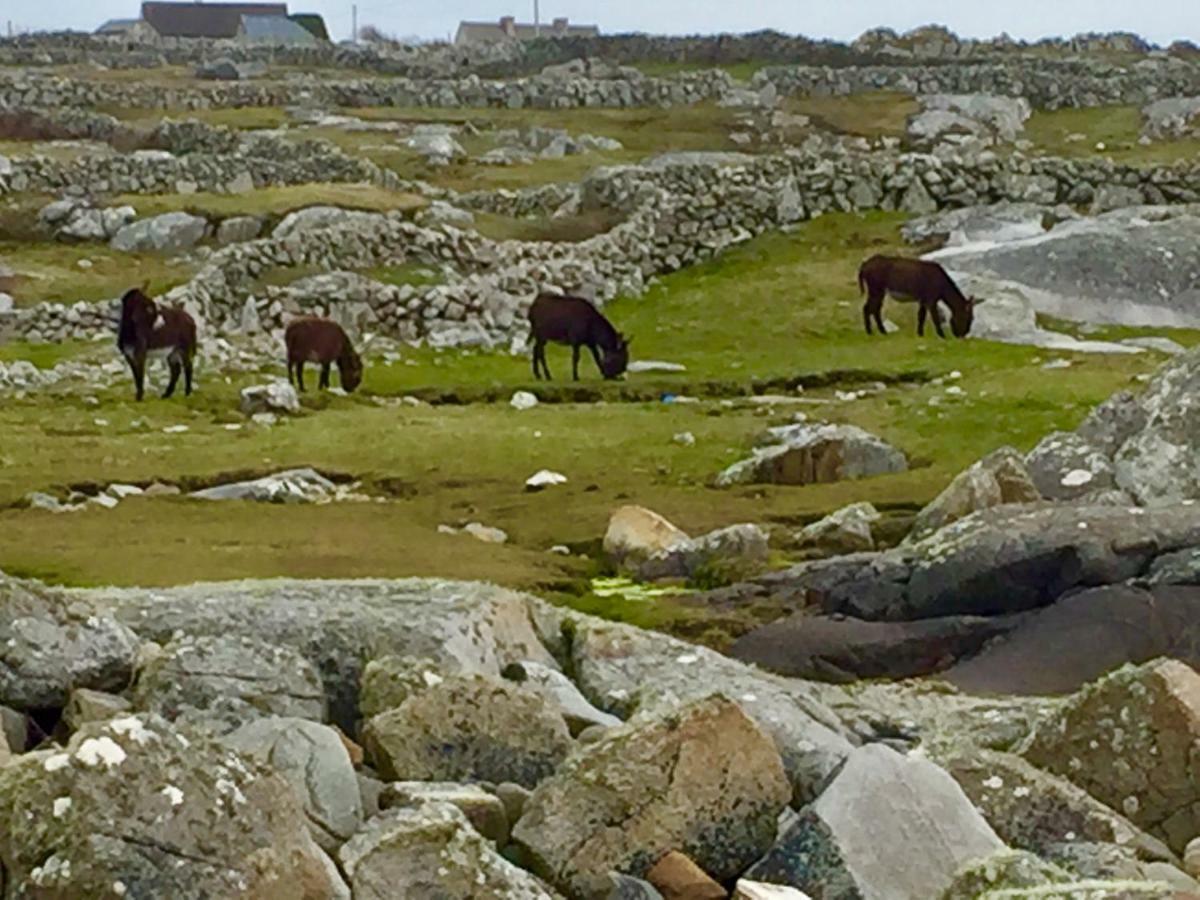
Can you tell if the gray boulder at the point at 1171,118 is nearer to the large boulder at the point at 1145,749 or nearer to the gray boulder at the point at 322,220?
the gray boulder at the point at 322,220

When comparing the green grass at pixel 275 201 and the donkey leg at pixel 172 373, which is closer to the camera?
the donkey leg at pixel 172 373

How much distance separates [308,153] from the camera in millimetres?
58000

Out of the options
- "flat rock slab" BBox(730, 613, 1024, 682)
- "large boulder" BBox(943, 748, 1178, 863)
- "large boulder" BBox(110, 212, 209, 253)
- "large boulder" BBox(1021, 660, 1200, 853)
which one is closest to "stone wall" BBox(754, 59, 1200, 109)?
"large boulder" BBox(110, 212, 209, 253)

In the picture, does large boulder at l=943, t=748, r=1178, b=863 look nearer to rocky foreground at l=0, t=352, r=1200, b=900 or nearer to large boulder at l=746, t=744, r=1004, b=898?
rocky foreground at l=0, t=352, r=1200, b=900

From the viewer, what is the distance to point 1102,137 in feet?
214

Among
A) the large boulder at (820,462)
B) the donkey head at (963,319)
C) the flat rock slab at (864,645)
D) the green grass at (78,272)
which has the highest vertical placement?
the flat rock slab at (864,645)

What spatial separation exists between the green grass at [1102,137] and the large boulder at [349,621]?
43.7m

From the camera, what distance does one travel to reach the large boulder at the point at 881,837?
816 centimetres

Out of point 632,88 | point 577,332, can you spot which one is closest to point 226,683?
point 577,332

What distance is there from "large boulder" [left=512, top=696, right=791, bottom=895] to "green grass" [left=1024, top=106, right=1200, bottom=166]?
45.8 m

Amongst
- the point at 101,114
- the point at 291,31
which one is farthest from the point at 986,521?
the point at 291,31

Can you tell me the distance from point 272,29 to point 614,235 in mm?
89821

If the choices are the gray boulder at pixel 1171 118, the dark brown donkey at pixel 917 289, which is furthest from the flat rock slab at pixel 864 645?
the gray boulder at pixel 1171 118

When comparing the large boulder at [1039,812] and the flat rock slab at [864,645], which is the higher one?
the large boulder at [1039,812]
